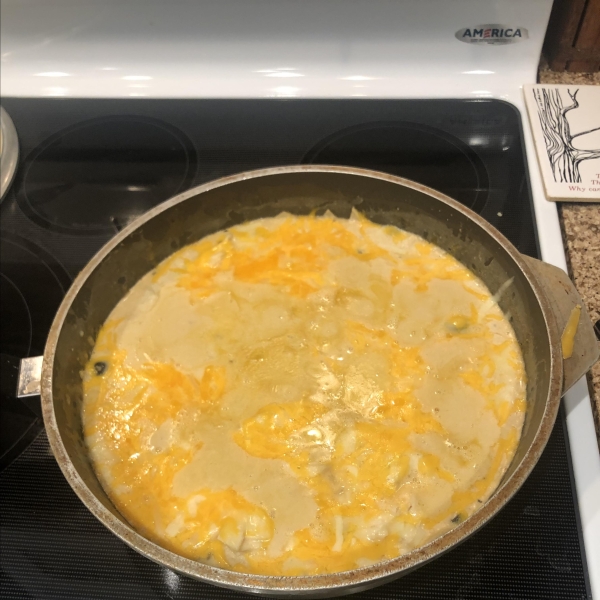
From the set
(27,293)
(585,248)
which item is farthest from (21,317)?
(585,248)

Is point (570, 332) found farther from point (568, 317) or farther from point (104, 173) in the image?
point (104, 173)

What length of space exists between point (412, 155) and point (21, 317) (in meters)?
0.89

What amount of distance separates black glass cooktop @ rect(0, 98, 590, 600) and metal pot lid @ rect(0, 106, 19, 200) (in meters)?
0.02

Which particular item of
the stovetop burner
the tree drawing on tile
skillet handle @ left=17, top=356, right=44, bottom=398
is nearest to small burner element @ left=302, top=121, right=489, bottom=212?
the tree drawing on tile

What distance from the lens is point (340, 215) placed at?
3.71 ft

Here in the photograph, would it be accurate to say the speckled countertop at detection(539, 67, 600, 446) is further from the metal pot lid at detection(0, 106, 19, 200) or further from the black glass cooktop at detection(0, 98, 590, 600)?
the metal pot lid at detection(0, 106, 19, 200)

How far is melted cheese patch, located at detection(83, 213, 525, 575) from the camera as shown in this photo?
2.69ft

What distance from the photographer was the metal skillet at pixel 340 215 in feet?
2.19

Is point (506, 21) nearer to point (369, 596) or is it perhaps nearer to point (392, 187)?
point (392, 187)

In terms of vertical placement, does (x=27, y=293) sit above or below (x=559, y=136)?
below

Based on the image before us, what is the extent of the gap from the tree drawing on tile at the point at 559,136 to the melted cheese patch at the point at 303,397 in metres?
0.32

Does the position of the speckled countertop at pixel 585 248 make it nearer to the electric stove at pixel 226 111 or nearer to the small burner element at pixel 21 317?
the electric stove at pixel 226 111

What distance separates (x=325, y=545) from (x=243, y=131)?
3.01 feet

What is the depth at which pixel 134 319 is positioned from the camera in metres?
1.05
